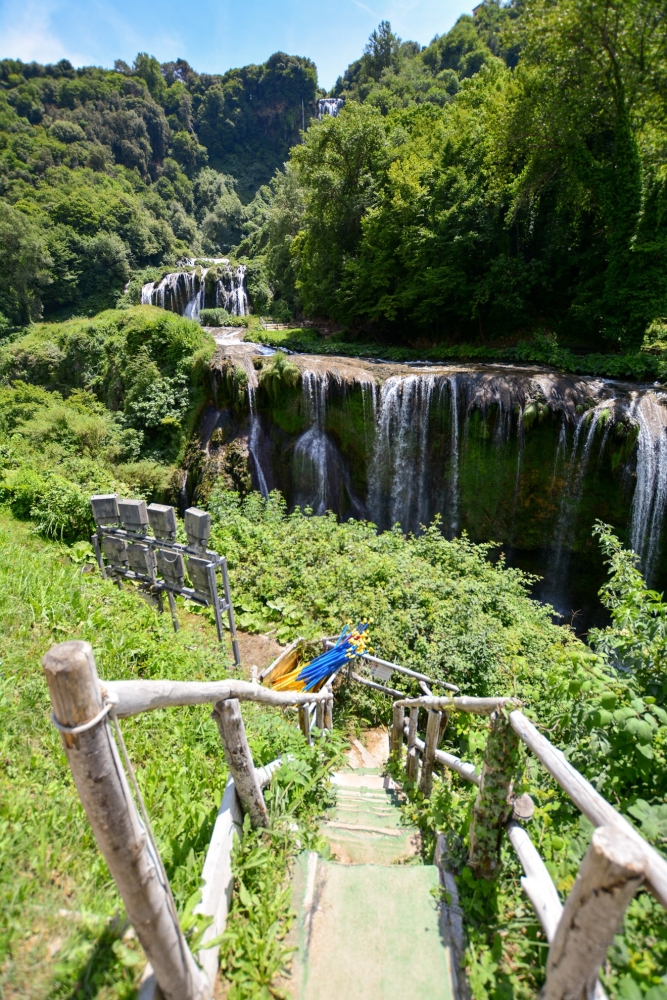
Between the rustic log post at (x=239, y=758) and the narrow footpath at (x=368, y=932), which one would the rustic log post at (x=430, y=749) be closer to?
the narrow footpath at (x=368, y=932)

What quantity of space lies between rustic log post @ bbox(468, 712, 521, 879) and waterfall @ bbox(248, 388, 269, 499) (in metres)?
12.1

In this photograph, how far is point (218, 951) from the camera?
77.6 inches

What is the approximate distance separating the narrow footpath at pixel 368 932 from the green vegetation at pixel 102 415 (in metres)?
7.35

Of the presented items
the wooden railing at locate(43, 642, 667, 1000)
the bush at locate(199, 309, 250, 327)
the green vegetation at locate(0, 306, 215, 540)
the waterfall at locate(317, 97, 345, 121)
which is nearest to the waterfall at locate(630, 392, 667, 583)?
the wooden railing at locate(43, 642, 667, 1000)

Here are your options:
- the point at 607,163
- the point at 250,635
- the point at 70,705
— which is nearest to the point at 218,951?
the point at 70,705

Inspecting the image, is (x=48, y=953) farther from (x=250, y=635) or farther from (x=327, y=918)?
(x=250, y=635)

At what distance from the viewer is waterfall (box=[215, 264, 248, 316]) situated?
94.5 ft

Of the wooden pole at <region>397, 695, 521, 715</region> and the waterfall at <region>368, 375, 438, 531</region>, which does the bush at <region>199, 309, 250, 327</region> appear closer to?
the waterfall at <region>368, 375, 438, 531</region>

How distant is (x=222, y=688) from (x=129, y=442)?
14151 millimetres

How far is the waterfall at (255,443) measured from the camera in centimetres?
1404

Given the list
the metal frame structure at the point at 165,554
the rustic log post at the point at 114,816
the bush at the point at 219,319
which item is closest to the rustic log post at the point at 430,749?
the rustic log post at the point at 114,816

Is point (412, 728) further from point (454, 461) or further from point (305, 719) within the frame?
point (454, 461)

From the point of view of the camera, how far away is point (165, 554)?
17.6ft

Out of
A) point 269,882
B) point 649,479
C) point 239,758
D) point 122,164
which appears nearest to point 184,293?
point 649,479
